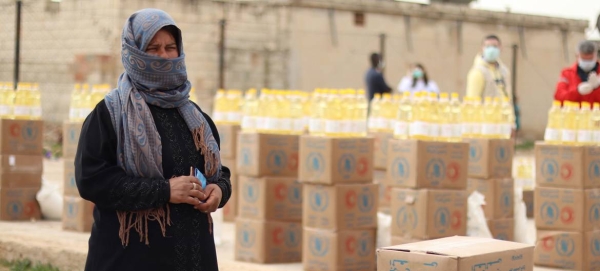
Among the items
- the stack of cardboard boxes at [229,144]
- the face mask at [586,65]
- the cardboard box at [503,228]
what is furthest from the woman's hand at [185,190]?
the face mask at [586,65]

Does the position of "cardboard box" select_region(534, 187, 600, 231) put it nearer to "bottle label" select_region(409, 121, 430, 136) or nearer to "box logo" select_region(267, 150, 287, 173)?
"bottle label" select_region(409, 121, 430, 136)

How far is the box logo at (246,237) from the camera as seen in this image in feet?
24.1

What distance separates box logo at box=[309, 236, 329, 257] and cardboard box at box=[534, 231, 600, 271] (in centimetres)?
171

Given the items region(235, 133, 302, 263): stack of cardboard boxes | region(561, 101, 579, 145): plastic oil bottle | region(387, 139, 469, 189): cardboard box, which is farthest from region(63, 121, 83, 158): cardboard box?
region(561, 101, 579, 145): plastic oil bottle

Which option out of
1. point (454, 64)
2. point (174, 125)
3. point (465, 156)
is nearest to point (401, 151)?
point (465, 156)

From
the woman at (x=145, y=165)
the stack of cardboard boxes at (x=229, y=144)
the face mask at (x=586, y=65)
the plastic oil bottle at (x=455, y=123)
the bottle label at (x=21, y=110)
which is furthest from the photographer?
the bottle label at (x=21, y=110)

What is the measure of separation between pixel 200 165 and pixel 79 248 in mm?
3889

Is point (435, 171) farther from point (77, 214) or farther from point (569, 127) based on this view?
point (77, 214)

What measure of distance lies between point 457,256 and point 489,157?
3852 millimetres

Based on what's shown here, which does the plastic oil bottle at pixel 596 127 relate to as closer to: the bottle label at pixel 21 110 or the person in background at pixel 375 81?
the bottle label at pixel 21 110

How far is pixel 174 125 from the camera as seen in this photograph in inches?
156

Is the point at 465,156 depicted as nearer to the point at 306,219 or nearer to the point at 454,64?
the point at 306,219

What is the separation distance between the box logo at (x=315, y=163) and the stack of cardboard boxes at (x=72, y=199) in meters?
2.70

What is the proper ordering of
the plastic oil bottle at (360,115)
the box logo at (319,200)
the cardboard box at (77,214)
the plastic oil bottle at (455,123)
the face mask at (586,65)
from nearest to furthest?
the box logo at (319,200)
the plastic oil bottle at (360,115)
the plastic oil bottle at (455,123)
the face mask at (586,65)
the cardboard box at (77,214)
